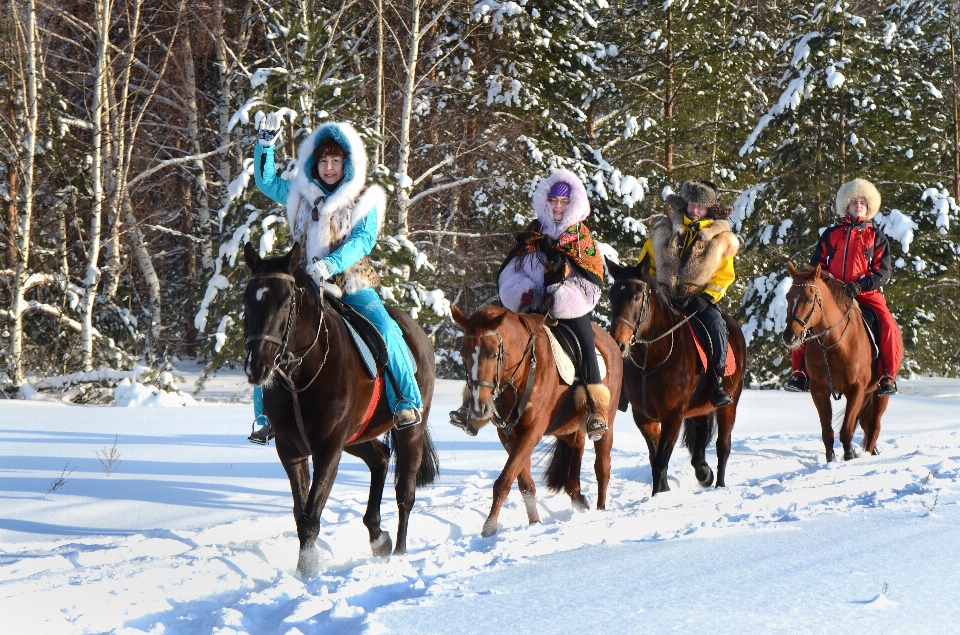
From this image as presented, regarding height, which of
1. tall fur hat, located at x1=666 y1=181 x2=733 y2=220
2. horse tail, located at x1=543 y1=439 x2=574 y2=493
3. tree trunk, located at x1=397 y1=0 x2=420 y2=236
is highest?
tree trunk, located at x1=397 y1=0 x2=420 y2=236

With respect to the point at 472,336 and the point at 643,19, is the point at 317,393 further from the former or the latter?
the point at 643,19

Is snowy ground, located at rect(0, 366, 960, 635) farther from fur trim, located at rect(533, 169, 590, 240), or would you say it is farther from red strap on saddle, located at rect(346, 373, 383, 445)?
fur trim, located at rect(533, 169, 590, 240)

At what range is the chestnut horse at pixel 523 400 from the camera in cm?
581

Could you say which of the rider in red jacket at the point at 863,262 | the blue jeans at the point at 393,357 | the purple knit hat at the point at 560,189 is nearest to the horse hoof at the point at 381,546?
the blue jeans at the point at 393,357

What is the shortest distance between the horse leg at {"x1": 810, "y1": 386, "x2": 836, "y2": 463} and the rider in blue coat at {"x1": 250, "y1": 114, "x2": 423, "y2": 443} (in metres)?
4.90

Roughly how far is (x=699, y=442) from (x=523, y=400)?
2.89 metres

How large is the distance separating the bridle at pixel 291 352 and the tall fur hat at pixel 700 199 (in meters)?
4.18

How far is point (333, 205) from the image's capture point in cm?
579

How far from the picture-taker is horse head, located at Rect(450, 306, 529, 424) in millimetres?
5738

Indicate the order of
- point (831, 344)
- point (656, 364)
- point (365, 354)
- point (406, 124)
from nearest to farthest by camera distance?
point (365, 354) → point (656, 364) → point (831, 344) → point (406, 124)

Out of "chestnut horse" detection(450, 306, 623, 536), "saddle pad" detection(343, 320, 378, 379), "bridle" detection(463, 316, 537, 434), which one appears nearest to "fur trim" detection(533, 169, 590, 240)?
"chestnut horse" detection(450, 306, 623, 536)

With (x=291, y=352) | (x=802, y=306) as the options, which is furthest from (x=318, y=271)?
(x=802, y=306)

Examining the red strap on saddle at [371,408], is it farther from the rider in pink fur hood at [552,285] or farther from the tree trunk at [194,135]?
the tree trunk at [194,135]

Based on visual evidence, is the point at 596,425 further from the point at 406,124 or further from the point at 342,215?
the point at 406,124
